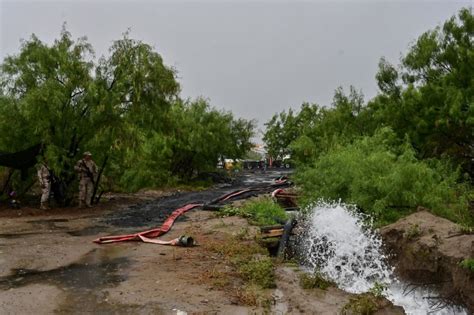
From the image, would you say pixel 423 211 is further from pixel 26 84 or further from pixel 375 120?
pixel 375 120

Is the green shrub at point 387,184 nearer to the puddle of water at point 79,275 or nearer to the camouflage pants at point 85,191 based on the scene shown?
the puddle of water at point 79,275

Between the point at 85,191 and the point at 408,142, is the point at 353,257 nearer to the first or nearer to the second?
the point at 408,142

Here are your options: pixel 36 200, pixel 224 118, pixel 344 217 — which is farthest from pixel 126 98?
pixel 224 118

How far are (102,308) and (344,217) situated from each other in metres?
7.30

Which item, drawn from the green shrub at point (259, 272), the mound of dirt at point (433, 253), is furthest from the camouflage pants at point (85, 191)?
the mound of dirt at point (433, 253)

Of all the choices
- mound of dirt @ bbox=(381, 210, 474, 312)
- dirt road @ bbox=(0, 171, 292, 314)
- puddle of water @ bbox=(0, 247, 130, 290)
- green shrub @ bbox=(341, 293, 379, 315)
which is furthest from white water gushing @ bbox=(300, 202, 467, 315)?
puddle of water @ bbox=(0, 247, 130, 290)

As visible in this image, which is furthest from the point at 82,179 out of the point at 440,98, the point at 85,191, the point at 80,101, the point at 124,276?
the point at 440,98

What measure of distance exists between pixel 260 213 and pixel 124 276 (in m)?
6.72

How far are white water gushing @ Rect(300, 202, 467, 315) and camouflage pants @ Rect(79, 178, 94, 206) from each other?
8.44m

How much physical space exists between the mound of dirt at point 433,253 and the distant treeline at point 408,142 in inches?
83.2

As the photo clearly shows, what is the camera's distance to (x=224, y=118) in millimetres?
36250

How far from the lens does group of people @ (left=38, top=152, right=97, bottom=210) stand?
1584 centimetres

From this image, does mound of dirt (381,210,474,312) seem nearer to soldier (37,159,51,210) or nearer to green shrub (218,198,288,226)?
green shrub (218,198,288,226)

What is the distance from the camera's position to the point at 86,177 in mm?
16672
